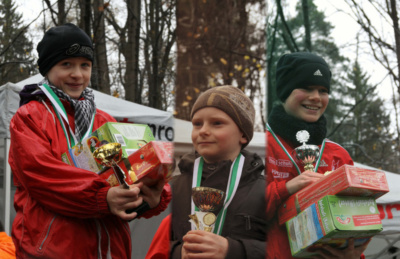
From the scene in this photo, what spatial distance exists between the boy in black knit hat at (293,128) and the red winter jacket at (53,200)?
86 cm

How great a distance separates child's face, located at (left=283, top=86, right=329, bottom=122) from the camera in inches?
21.7

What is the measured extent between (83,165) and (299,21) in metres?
1.07

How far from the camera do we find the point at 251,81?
42 centimetres

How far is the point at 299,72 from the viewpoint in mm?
552

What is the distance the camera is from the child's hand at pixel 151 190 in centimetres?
126

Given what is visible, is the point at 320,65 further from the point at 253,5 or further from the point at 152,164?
the point at 152,164

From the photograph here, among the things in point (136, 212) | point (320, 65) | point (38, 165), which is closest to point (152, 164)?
point (136, 212)

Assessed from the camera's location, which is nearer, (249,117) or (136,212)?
(249,117)

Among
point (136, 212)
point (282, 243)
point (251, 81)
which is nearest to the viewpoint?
point (251, 81)

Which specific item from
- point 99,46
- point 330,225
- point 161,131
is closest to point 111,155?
point 330,225

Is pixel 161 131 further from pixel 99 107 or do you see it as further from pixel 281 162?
pixel 281 162

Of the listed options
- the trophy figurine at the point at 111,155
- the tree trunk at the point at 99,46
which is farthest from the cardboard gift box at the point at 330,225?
the tree trunk at the point at 99,46

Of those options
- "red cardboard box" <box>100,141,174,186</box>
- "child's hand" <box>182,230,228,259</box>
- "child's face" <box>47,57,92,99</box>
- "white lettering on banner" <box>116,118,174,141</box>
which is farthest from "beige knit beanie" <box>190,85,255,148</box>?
"white lettering on banner" <box>116,118,174,141</box>

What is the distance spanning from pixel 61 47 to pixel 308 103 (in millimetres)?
1315
